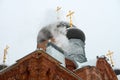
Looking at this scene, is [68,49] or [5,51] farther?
[5,51]

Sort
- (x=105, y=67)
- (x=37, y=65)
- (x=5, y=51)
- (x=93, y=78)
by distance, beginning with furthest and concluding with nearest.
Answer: (x=5, y=51) < (x=105, y=67) < (x=93, y=78) < (x=37, y=65)

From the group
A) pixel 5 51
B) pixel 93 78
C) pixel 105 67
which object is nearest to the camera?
pixel 93 78

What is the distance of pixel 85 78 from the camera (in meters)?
14.5

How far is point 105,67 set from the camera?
1730 centimetres

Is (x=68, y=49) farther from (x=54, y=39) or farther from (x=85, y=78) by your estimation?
(x=85, y=78)

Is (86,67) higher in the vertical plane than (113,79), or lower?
higher

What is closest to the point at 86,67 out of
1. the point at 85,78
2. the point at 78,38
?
the point at 85,78

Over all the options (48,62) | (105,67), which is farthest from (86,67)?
(48,62)

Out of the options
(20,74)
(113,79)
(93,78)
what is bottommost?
(113,79)

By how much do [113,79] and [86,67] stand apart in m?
3.64

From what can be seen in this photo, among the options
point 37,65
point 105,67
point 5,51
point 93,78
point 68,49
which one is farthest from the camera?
point 5,51

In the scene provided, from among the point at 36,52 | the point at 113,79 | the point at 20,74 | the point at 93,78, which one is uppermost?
the point at 36,52

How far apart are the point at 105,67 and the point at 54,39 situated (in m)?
5.48

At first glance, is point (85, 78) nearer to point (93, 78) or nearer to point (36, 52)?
point (93, 78)
